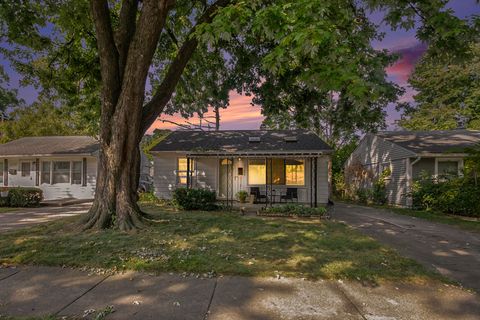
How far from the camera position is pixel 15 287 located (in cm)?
422

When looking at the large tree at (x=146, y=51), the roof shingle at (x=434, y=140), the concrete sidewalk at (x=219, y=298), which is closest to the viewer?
the concrete sidewalk at (x=219, y=298)

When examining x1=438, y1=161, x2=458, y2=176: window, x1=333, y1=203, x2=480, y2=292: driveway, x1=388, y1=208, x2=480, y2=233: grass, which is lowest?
x1=388, y1=208, x2=480, y2=233: grass

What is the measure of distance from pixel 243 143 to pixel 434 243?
35.6 ft

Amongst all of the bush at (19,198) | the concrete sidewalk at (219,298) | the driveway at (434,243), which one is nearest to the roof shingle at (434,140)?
the driveway at (434,243)

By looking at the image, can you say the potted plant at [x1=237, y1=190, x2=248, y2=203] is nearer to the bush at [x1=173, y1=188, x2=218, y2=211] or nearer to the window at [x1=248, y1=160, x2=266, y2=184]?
the window at [x1=248, y1=160, x2=266, y2=184]

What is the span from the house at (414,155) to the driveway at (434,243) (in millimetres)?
5067

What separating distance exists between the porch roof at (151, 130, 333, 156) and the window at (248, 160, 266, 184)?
1.00 metres

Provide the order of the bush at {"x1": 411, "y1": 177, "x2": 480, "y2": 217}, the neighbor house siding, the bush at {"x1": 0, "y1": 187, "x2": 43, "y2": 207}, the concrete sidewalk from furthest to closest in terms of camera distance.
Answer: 1. the neighbor house siding
2. the bush at {"x1": 0, "y1": 187, "x2": 43, "y2": 207}
3. the bush at {"x1": 411, "y1": 177, "x2": 480, "y2": 217}
4. the concrete sidewalk

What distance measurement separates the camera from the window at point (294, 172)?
51.3 feet

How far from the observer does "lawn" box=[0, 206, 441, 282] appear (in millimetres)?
4984

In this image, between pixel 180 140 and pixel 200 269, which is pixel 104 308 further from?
pixel 180 140

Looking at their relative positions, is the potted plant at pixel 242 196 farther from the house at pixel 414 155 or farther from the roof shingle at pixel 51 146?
the roof shingle at pixel 51 146

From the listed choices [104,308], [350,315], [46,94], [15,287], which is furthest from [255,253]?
[46,94]

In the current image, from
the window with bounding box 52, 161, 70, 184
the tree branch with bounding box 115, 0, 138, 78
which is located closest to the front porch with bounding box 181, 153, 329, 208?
the tree branch with bounding box 115, 0, 138, 78
